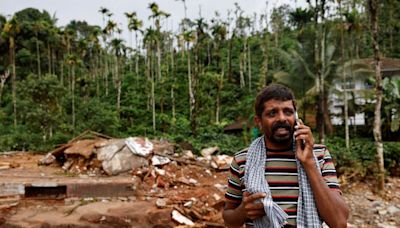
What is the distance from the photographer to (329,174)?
154 cm

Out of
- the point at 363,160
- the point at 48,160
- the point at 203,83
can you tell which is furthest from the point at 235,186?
the point at 203,83

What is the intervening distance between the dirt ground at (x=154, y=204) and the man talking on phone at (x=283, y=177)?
5.17 meters

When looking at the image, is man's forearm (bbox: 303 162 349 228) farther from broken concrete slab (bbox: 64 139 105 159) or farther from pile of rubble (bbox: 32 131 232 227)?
broken concrete slab (bbox: 64 139 105 159)

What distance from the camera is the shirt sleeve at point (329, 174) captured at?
1.51m

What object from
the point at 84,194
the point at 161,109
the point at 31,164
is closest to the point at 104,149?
the point at 84,194

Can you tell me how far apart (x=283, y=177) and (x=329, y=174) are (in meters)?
0.19

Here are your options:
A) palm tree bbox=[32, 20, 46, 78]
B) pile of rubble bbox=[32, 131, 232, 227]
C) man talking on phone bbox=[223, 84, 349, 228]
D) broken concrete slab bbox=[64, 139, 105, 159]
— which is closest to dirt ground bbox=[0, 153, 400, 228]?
pile of rubble bbox=[32, 131, 232, 227]

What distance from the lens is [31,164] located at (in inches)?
411

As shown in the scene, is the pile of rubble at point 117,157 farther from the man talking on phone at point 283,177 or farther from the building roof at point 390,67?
the building roof at point 390,67

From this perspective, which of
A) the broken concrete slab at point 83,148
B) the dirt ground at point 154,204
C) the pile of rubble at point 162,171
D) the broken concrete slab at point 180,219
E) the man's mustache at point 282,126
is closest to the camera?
the man's mustache at point 282,126

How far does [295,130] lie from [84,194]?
22.5 feet

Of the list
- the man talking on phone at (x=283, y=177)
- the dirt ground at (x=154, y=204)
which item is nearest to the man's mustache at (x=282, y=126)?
the man talking on phone at (x=283, y=177)

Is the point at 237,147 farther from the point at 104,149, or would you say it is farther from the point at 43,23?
the point at 43,23

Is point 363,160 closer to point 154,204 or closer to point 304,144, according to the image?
point 154,204
